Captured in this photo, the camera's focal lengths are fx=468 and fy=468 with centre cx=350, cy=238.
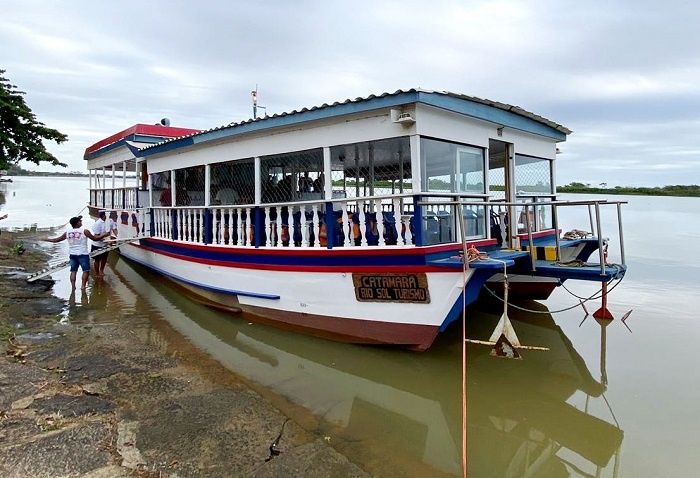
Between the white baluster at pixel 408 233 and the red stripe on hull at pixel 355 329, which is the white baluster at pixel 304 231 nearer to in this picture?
the red stripe on hull at pixel 355 329

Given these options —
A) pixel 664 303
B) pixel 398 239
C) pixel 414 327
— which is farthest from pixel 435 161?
pixel 664 303

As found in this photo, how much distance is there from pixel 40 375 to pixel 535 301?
7780mm

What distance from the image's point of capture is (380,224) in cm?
508

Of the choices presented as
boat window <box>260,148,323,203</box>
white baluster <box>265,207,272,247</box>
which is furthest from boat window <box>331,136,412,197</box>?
white baluster <box>265,207,272,247</box>

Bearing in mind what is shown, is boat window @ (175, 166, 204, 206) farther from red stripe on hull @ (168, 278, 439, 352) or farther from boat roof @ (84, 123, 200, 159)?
red stripe on hull @ (168, 278, 439, 352)

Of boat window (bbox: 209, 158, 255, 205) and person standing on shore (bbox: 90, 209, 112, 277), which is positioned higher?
boat window (bbox: 209, 158, 255, 205)

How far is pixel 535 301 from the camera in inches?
347

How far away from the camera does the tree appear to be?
14141 mm

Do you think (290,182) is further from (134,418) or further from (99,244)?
(134,418)

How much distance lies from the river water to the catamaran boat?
46 cm

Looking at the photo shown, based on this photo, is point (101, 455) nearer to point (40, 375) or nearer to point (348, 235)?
point (40, 375)

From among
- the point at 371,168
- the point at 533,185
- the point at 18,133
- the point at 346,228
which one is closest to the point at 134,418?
the point at 346,228

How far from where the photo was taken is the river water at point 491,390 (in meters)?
3.57

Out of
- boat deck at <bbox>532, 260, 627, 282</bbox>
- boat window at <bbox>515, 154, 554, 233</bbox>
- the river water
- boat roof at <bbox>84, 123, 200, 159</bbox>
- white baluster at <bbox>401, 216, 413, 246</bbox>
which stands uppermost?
boat roof at <bbox>84, 123, 200, 159</bbox>
